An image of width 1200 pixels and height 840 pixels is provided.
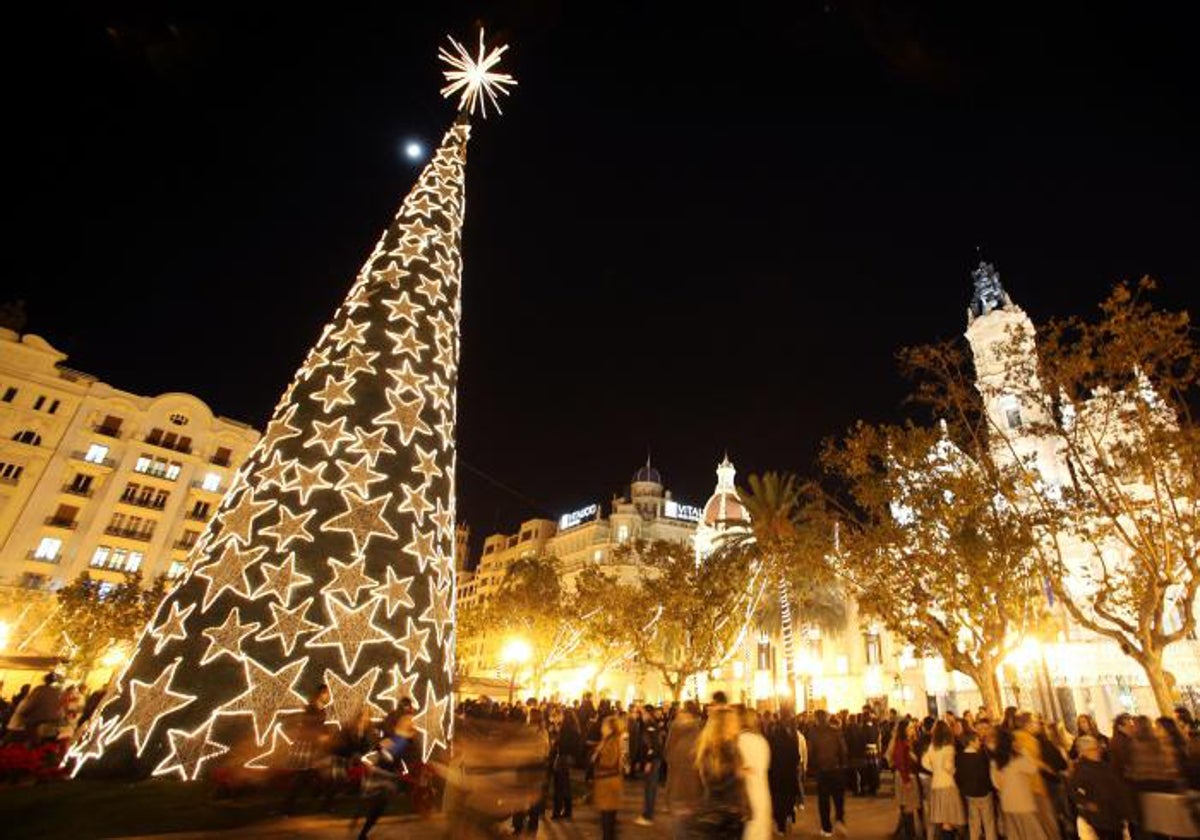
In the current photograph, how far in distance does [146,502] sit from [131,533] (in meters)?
2.45

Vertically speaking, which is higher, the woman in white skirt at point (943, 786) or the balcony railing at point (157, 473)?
the balcony railing at point (157, 473)

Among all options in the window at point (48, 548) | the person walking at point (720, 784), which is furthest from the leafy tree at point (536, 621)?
the person walking at point (720, 784)

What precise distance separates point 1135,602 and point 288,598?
1854cm

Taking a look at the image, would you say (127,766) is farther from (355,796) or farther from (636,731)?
(636,731)

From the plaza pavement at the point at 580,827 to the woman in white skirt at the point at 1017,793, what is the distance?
3.81 metres

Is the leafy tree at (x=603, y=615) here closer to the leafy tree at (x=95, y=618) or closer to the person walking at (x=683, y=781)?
the leafy tree at (x=95, y=618)

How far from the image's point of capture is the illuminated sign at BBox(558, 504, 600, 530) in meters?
83.9

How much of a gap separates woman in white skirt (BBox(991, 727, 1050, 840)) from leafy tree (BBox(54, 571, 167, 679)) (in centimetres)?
3753

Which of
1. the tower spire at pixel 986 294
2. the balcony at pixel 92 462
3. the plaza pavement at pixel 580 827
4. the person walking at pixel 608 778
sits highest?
the tower spire at pixel 986 294

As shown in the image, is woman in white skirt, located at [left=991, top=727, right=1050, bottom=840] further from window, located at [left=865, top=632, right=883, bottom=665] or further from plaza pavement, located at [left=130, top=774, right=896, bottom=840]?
window, located at [left=865, top=632, right=883, bottom=665]

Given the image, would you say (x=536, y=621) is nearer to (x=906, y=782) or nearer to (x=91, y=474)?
(x=91, y=474)

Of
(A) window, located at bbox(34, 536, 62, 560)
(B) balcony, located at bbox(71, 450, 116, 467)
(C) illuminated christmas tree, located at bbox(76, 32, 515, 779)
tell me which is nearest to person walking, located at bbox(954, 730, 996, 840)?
(C) illuminated christmas tree, located at bbox(76, 32, 515, 779)

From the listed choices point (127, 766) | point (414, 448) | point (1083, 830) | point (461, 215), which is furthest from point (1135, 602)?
point (127, 766)

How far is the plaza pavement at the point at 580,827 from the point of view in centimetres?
749
